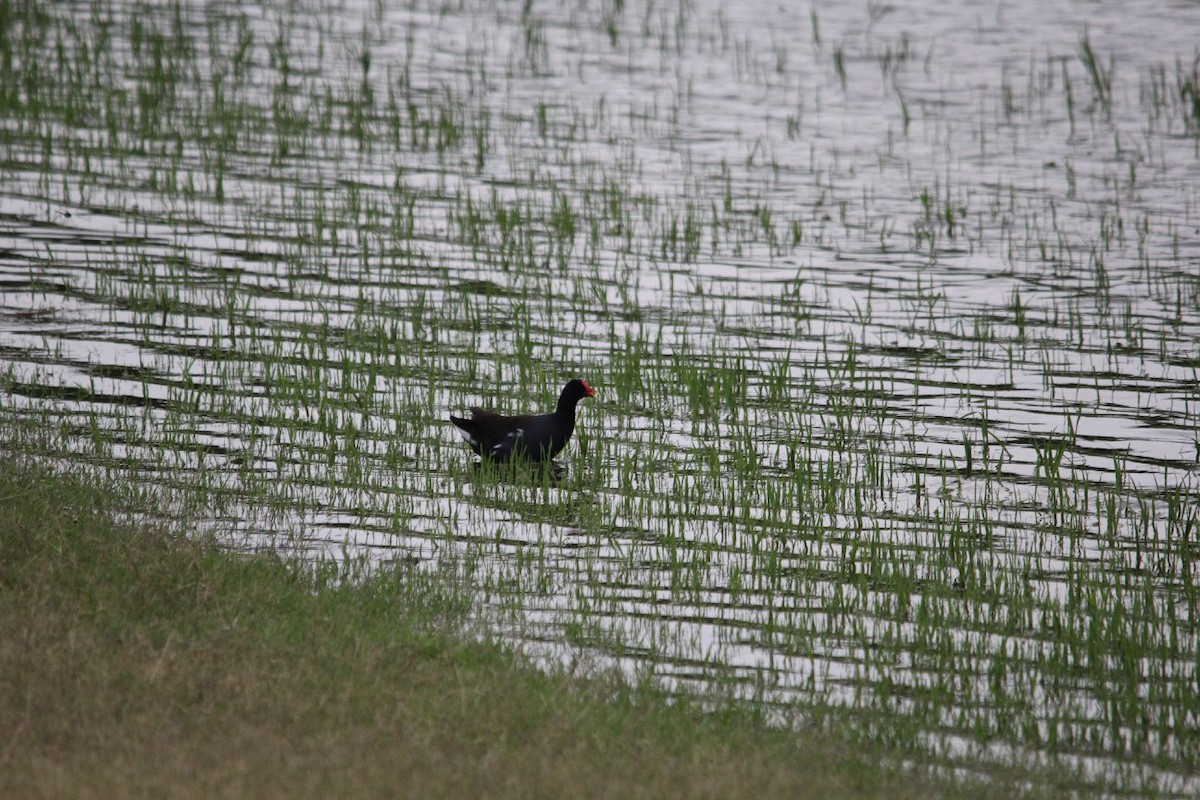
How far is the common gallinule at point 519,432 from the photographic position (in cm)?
795

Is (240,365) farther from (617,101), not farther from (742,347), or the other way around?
(617,101)

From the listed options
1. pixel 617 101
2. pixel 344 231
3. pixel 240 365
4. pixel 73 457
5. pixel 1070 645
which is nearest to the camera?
pixel 1070 645

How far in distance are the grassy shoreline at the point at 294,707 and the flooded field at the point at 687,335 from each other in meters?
0.52

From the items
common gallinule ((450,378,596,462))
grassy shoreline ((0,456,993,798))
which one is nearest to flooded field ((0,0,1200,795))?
common gallinule ((450,378,596,462))

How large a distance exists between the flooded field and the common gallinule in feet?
0.55

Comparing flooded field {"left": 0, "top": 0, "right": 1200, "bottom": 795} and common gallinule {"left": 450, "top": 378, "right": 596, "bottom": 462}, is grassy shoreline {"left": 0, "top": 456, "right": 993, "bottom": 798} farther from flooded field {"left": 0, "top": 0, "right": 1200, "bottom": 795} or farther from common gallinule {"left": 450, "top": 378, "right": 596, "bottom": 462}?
common gallinule {"left": 450, "top": 378, "right": 596, "bottom": 462}

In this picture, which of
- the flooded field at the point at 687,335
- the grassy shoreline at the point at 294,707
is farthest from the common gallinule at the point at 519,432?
the grassy shoreline at the point at 294,707

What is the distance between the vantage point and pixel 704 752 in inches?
177

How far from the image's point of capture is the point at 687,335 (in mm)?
10172

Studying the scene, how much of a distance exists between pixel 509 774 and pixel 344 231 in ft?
28.4

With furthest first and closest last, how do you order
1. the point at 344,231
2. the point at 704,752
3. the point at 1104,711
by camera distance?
the point at 344,231 < the point at 1104,711 < the point at 704,752

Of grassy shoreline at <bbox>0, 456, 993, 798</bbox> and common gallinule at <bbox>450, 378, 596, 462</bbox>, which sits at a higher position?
common gallinule at <bbox>450, 378, 596, 462</bbox>

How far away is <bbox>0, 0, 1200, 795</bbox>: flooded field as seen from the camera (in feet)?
19.3

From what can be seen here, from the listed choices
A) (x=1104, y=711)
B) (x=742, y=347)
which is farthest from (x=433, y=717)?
(x=742, y=347)
